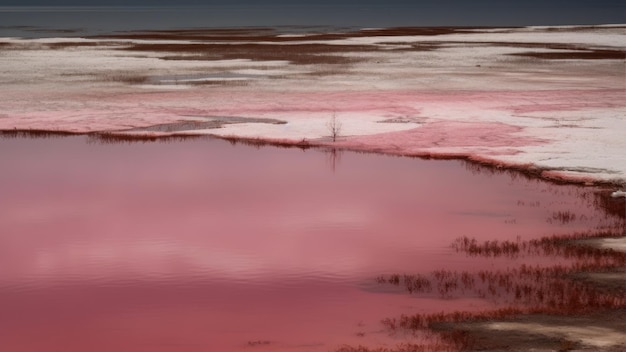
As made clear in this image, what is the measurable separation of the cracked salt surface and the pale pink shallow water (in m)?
1.87

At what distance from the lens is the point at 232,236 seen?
14.0 m

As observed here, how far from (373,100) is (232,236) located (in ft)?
53.9

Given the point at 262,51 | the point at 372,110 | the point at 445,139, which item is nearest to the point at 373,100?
the point at 372,110

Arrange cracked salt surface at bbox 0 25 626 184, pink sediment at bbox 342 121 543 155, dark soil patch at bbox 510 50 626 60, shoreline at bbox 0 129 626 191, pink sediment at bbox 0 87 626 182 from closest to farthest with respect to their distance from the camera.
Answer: shoreline at bbox 0 129 626 191 → pink sediment at bbox 342 121 543 155 → cracked salt surface at bbox 0 25 626 184 → pink sediment at bbox 0 87 626 182 → dark soil patch at bbox 510 50 626 60

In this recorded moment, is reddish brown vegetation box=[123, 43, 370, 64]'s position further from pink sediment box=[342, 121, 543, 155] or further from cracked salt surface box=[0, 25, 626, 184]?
pink sediment box=[342, 121, 543, 155]

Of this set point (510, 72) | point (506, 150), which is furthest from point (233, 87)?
point (506, 150)

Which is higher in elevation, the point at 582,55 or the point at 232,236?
the point at 582,55

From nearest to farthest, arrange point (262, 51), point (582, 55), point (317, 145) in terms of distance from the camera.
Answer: point (317, 145)
point (582, 55)
point (262, 51)

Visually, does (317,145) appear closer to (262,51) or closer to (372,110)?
(372,110)

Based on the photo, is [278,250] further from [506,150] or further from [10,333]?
[506,150]

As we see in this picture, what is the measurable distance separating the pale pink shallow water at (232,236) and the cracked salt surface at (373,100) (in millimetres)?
1865

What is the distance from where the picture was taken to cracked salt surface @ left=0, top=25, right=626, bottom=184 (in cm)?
2147

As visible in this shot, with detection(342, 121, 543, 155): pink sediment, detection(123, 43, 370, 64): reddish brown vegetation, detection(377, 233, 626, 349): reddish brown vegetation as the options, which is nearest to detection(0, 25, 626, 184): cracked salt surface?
detection(342, 121, 543, 155): pink sediment

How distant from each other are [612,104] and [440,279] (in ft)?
59.0
